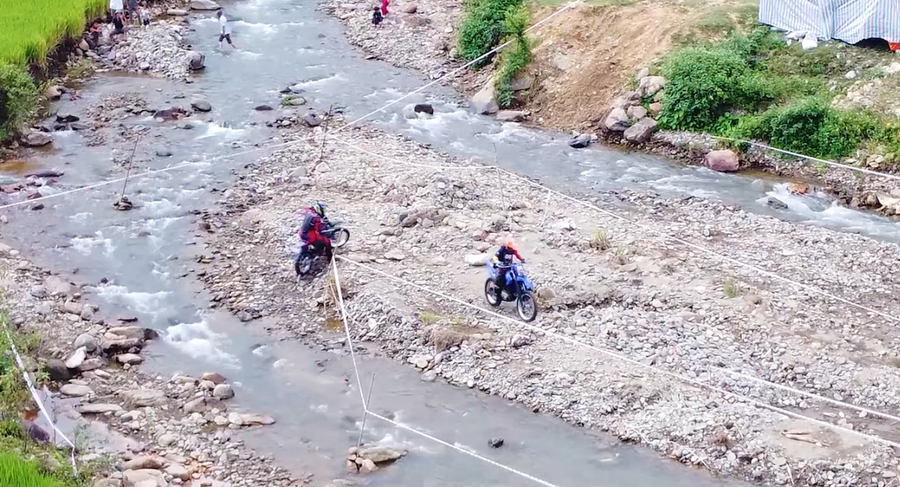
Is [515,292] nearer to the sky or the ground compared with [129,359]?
nearer to the sky

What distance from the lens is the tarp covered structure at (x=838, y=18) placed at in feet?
68.7

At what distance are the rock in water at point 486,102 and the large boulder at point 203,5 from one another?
38.1 feet

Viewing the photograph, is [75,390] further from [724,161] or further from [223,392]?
[724,161]

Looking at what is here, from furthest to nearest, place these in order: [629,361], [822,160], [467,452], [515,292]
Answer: [822,160], [515,292], [629,361], [467,452]

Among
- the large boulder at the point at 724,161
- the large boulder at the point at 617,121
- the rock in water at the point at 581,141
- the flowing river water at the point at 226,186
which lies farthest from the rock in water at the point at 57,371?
the large boulder at the point at 724,161

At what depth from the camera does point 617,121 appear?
837 inches

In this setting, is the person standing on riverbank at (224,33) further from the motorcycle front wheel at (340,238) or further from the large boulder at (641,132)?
the motorcycle front wheel at (340,238)

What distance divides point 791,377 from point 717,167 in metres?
8.10

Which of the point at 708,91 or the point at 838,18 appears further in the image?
the point at 838,18

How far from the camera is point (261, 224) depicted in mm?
17266

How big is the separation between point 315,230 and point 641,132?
29.2ft

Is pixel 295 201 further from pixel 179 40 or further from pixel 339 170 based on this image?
pixel 179 40

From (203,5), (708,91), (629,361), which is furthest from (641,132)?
(203,5)

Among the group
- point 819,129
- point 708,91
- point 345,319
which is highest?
point 708,91
